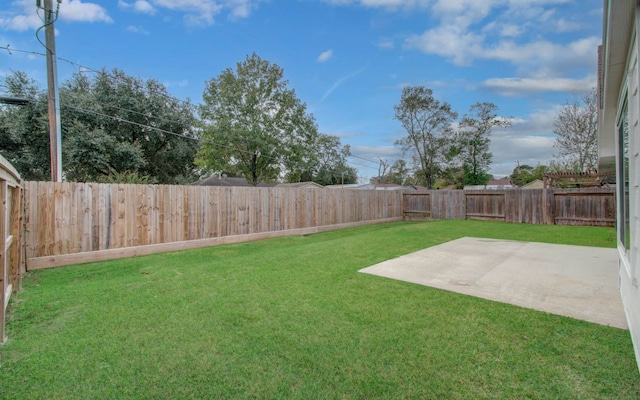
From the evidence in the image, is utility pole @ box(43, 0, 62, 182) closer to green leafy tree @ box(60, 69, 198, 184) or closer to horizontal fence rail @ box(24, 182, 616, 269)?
horizontal fence rail @ box(24, 182, 616, 269)

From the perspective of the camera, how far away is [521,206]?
11547mm

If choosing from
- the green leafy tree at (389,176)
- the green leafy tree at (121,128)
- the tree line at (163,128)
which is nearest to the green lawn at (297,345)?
the green leafy tree at (121,128)

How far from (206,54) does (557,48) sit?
12335mm

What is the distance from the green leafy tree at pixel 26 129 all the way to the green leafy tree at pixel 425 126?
21.2m

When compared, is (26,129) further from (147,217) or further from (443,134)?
(443,134)

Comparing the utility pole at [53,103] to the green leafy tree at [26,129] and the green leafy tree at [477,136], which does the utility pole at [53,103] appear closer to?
the green leafy tree at [26,129]

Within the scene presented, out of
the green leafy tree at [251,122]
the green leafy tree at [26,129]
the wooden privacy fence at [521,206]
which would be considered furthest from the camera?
the green leafy tree at [251,122]

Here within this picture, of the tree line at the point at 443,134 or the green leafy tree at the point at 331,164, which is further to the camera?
the green leafy tree at the point at 331,164

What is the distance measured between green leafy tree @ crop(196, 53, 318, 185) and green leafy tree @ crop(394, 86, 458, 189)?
7649 mm

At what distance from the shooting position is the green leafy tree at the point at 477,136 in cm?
2156

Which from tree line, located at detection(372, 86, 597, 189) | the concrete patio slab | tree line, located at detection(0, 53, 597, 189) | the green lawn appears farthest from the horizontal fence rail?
tree line, located at detection(372, 86, 597, 189)

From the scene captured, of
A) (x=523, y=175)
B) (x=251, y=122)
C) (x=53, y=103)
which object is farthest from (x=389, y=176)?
(x=53, y=103)

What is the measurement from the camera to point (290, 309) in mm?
2930

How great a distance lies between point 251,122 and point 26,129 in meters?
11.5
